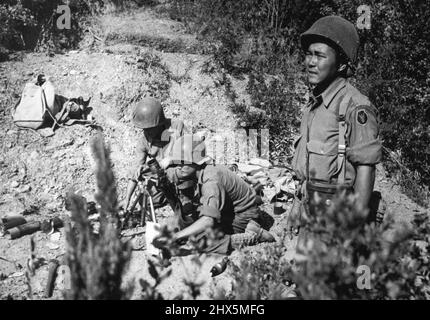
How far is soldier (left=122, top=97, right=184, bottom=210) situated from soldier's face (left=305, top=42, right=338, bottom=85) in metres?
2.39

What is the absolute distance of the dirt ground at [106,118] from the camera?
4664 millimetres

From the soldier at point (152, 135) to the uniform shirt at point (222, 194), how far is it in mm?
1036

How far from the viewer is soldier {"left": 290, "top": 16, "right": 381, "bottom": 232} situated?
3.05m

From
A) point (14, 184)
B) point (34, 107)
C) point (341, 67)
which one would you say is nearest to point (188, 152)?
point (341, 67)

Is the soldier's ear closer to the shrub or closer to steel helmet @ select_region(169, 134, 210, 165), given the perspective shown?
steel helmet @ select_region(169, 134, 210, 165)

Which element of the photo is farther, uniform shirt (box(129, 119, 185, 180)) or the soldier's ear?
uniform shirt (box(129, 119, 185, 180))

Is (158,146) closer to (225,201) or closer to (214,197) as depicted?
(225,201)

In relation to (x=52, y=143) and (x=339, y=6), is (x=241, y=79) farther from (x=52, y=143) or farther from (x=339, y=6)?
(x=52, y=143)

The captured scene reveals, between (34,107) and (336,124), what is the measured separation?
4912 millimetres

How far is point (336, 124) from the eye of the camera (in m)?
3.30

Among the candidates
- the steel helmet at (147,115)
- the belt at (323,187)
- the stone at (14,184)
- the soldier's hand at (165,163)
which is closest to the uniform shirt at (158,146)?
the steel helmet at (147,115)

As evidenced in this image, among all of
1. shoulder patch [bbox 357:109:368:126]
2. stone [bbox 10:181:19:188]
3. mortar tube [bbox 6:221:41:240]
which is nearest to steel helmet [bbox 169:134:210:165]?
shoulder patch [bbox 357:109:368:126]

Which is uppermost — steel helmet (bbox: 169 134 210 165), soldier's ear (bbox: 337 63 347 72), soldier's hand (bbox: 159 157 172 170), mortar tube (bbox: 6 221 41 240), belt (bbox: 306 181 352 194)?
soldier's ear (bbox: 337 63 347 72)

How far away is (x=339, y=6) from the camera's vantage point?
7.75m
